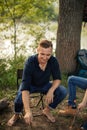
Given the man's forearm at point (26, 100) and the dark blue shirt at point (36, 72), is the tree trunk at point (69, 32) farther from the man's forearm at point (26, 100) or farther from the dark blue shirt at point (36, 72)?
the man's forearm at point (26, 100)

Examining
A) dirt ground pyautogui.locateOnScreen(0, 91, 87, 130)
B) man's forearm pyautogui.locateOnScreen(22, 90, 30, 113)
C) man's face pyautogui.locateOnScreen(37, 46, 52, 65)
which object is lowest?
dirt ground pyautogui.locateOnScreen(0, 91, 87, 130)

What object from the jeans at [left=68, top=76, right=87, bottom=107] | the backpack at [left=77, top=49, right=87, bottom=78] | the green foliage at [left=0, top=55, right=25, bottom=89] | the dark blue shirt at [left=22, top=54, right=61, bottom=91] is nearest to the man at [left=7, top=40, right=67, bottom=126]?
the dark blue shirt at [left=22, top=54, right=61, bottom=91]

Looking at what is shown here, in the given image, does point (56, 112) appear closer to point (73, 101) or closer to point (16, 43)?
point (73, 101)

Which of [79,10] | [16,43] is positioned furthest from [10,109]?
[16,43]

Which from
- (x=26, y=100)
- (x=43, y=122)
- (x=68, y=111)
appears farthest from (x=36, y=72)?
(x=68, y=111)

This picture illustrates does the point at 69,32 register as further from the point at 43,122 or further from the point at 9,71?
the point at 43,122

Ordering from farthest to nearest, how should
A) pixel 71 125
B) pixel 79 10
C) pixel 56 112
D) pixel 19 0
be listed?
pixel 19 0 → pixel 79 10 → pixel 56 112 → pixel 71 125

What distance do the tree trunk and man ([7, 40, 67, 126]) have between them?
253cm

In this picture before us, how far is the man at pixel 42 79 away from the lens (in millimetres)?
3502

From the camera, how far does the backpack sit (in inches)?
245

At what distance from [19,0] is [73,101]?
166 inches

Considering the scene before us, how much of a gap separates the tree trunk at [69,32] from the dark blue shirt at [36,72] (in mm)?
2619

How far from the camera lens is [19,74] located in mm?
4539

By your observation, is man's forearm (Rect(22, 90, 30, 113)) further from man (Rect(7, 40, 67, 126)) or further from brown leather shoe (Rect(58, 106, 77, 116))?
brown leather shoe (Rect(58, 106, 77, 116))
